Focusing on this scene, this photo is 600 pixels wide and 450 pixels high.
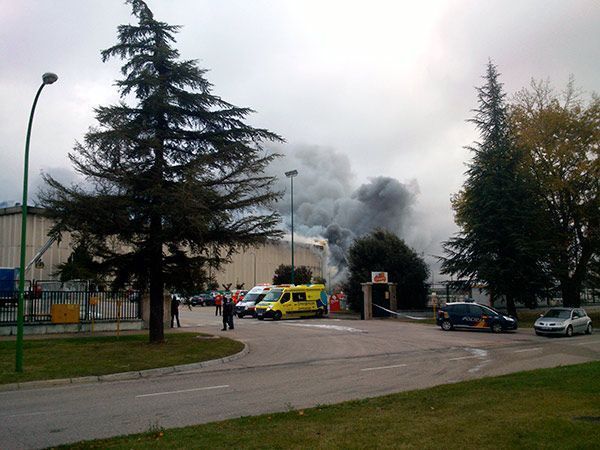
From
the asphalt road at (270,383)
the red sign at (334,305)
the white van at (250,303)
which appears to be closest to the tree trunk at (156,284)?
the asphalt road at (270,383)

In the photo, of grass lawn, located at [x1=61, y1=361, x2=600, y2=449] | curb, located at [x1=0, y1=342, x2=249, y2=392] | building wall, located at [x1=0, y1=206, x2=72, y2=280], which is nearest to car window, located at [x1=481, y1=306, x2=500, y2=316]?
curb, located at [x1=0, y1=342, x2=249, y2=392]

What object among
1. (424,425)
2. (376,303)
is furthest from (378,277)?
(424,425)

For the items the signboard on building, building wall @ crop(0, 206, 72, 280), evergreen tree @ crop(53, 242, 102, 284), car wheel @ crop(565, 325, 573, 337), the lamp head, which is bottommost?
car wheel @ crop(565, 325, 573, 337)

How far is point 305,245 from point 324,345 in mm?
59540

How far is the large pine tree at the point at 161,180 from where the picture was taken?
722 inches

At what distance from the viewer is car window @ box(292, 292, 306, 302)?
1502 inches

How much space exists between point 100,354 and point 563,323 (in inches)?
804

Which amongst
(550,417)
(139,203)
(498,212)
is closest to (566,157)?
(498,212)

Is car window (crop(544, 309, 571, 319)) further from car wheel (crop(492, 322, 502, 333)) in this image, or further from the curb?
the curb

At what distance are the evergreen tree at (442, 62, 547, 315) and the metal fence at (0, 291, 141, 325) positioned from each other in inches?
901

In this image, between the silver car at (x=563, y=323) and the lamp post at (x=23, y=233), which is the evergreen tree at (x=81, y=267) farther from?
the silver car at (x=563, y=323)

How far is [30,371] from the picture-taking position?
48.2ft

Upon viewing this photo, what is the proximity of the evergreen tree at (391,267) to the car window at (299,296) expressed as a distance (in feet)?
23.4

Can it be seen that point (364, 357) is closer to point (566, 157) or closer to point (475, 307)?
point (475, 307)
